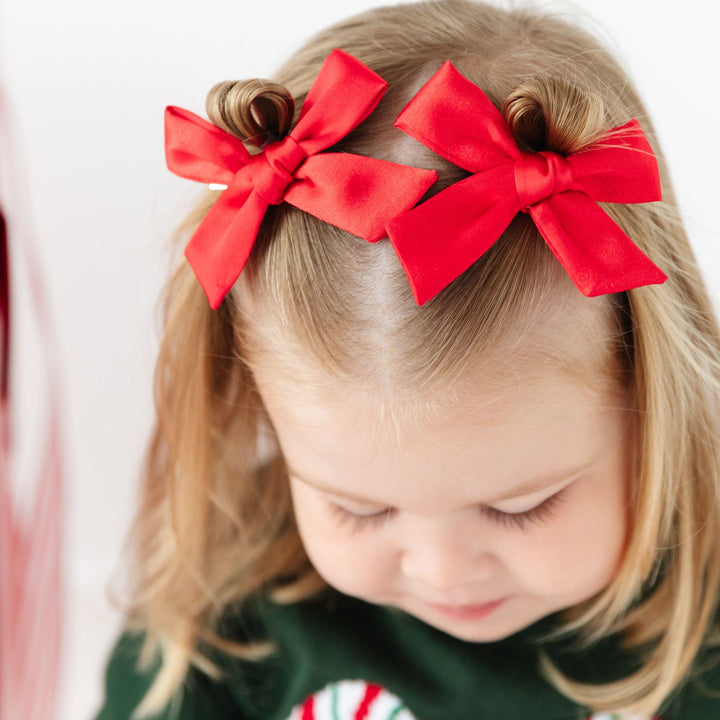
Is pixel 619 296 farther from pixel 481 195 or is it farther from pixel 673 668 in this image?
pixel 673 668

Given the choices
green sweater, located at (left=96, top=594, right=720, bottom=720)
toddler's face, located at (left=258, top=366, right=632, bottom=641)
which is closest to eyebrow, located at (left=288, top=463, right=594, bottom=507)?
toddler's face, located at (left=258, top=366, right=632, bottom=641)

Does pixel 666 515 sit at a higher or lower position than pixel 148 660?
higher

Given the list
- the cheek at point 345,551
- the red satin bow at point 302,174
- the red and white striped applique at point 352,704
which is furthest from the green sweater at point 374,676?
the red satin bow at point 302,174

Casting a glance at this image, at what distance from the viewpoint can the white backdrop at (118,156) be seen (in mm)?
774

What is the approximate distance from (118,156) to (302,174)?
0.48 meters

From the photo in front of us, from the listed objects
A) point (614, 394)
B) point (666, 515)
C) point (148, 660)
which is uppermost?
point (614, 394)

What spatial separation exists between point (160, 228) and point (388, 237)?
15.6 inches

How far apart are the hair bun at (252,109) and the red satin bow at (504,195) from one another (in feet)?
0.25

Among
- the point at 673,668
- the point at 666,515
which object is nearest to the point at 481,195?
the point at 666,515

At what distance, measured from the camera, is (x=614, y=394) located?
61 cm

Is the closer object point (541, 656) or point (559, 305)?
point (559, 305)

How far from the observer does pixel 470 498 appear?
0.58 metres

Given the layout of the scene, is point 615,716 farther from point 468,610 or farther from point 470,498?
point 470,498

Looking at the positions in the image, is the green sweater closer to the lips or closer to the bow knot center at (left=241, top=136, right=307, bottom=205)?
the lips
